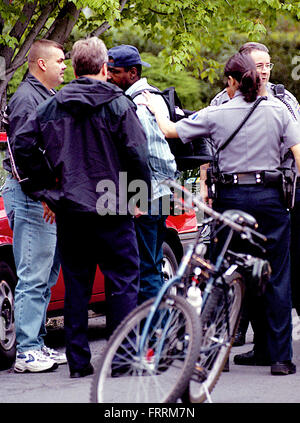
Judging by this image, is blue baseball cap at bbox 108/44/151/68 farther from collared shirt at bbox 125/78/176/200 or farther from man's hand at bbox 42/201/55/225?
man's hand at bbox 42/201/55/225

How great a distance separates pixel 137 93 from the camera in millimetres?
6613

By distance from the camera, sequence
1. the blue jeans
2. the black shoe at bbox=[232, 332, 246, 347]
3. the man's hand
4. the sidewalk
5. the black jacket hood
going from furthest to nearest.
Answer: the black shoe at bbox=[232, 332, 246, 347] < the blue jeans < the man's hand < the black jacket hood < the sidewalk

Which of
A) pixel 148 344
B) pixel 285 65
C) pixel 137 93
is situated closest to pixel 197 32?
pixel 137 93

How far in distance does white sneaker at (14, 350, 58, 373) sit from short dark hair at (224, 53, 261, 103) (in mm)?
2252

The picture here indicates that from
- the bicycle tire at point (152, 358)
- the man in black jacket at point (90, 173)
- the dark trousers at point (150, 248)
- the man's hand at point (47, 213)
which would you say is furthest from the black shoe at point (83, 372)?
the bicycle tire at point (152, 358)

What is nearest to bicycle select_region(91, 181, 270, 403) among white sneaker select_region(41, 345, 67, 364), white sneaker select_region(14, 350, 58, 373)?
white sneaker select_region(14, 350, 58, 373)

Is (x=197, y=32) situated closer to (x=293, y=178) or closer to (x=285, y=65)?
(x=293, y=178)

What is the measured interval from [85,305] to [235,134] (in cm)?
144

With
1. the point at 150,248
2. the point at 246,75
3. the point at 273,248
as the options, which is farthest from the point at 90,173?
the point at 273,248

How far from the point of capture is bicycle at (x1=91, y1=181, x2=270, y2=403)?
4.52 metres

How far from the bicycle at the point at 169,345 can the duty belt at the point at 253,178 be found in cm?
132

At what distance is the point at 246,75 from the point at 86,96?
1.03 metres

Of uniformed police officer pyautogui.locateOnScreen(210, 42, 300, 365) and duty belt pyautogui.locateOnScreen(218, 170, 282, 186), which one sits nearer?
duty belt pyautogui.locateOnScreen(218, 170, 282, 186)

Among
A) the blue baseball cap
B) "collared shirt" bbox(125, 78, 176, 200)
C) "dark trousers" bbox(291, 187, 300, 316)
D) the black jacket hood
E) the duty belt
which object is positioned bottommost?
"dark trousers" bbox(291, 187, 300, 316)
